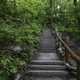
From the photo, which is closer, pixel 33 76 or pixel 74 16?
pixel 33 76

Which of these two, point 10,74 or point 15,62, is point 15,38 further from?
point 10,74

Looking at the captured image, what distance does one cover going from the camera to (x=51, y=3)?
45.2 m

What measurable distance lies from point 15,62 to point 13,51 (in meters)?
1.22

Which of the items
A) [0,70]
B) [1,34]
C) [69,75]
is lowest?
[69,75]

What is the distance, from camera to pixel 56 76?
10133mm

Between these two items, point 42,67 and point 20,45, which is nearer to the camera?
point 42,67

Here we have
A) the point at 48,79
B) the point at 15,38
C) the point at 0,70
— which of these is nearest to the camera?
the point at 0,70

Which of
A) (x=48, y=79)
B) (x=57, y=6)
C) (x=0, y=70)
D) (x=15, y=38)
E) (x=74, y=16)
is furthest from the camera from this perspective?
(x=57, y=6)

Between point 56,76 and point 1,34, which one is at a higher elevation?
point 1,34

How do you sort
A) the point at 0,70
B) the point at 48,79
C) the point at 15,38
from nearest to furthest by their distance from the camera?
1. the point at 0,70
2. the point at 48,79
3. the point at 15,38

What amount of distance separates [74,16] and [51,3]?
21581 millimetres

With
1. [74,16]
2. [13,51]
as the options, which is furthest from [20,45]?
[74,16]

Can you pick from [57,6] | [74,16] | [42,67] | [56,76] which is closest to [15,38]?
[42,67]

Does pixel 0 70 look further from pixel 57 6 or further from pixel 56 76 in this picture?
pixel 57 6
